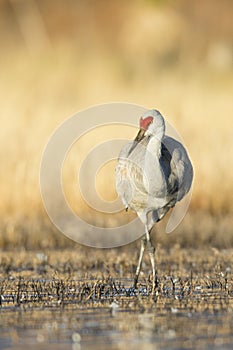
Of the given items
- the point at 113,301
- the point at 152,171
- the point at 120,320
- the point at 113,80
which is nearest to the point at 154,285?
the point at 113,301

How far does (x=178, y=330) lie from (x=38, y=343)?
947 mm

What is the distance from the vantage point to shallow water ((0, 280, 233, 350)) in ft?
19.9

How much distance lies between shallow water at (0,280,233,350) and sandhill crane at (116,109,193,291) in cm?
108

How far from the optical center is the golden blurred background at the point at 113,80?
13320mm

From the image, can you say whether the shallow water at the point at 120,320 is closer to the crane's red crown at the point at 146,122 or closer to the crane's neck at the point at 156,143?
the crane's neck at the point at 156,143

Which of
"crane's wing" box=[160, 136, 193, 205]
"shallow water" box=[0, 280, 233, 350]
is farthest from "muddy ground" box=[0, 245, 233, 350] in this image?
"crane's wing" box=[160, 136, 193, 205]

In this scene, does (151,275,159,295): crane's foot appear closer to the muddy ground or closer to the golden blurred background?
the muddy ground

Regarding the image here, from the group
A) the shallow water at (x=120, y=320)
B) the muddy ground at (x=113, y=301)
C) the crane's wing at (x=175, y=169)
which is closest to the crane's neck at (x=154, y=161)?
the crane's wing at (x=175, y=169)

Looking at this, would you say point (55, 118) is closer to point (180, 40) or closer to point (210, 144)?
point (210, 144)

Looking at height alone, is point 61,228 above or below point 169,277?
above

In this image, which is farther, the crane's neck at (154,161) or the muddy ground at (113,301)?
the crane's neck at (154,161)

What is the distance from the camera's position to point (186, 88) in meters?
19.1

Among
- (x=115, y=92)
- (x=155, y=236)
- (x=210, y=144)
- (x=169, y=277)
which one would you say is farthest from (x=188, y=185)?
(x=115, y=92)

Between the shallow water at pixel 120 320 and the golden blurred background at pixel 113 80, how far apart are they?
418cm
